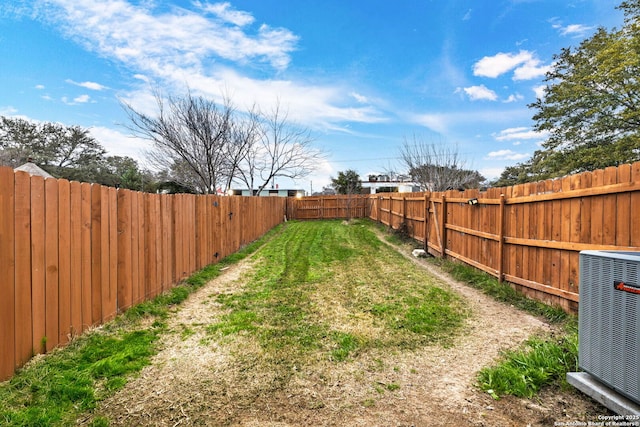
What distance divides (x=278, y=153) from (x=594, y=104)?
610 inches

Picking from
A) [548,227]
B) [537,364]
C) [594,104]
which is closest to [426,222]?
[548,227]

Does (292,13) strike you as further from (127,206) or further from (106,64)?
(127,206)

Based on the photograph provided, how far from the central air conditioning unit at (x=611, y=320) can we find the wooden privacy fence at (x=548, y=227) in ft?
4.92

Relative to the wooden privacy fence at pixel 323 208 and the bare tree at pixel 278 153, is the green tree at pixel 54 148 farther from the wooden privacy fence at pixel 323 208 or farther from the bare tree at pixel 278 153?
the wooden privacy fence at pixel 323 208

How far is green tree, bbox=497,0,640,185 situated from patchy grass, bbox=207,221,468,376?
12.2 metres

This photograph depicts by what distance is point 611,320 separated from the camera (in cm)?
186

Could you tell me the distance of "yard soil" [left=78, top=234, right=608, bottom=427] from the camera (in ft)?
6.48

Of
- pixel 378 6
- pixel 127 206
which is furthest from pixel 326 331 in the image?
pixel 378 6

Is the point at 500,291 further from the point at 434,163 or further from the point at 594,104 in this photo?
the point at 594,104

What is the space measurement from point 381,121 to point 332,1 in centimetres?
1119

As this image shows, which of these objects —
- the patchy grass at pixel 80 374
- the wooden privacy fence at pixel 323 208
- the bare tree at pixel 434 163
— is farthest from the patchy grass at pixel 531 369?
the wooden privacy fence at pixel 323 208

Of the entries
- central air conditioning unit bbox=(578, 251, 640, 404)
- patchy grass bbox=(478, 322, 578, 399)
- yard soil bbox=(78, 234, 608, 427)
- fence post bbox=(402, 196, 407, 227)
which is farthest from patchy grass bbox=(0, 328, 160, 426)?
fence post bbox=(402, 196, 407, 227)

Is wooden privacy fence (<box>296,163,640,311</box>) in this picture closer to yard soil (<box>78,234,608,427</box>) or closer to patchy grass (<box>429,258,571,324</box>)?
patchy grass (<box>429,258,571,324</box>)

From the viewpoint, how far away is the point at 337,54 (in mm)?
12992
